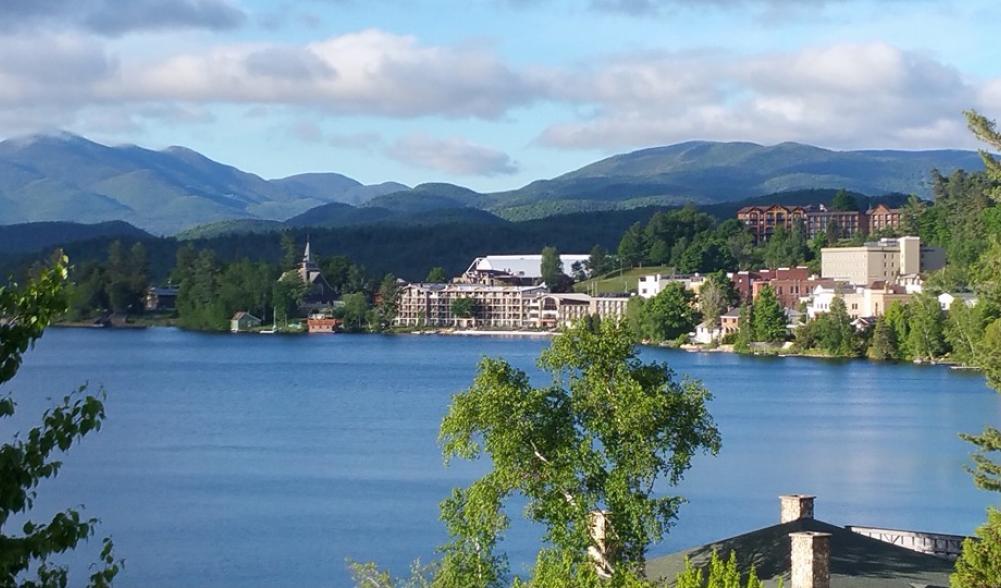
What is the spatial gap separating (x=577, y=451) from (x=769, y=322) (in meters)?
59.4

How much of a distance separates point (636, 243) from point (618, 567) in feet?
306

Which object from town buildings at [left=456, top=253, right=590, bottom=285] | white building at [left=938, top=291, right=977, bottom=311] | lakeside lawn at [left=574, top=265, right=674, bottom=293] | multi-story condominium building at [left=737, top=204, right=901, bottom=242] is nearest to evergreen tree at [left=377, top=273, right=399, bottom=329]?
town buildings at [left=456, top=253, right=590, bottom=285]

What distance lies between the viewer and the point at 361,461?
28.5m

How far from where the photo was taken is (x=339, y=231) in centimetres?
13962

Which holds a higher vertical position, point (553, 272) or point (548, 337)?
point (553, 272)

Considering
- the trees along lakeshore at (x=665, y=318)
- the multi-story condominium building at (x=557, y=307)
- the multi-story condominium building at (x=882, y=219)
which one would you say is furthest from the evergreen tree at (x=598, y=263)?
the trees along lakeshore at (x=665, y=318)

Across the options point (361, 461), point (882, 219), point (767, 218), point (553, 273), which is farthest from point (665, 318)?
point (361, 461)

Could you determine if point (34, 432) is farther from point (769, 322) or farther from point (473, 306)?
point (473, 306)

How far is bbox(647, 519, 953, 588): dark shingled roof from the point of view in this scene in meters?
10.3

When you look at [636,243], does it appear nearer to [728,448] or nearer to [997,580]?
[728,448]

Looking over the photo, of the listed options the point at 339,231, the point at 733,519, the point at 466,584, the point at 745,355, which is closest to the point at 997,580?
the point at 466,584

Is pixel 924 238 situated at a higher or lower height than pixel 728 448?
higher

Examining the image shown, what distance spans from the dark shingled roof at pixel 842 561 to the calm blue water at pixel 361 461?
6510mm

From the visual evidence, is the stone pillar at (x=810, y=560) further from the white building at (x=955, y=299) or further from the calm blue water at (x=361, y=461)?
the white building at (x=955, y=299)
